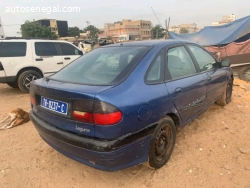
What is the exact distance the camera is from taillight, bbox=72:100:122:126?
5.89 ft

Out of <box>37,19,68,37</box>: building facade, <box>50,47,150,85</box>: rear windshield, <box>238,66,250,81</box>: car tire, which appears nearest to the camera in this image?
<box>50,47,150,85</box>: rear windshield

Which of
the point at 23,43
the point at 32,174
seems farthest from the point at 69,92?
the point at 23,43

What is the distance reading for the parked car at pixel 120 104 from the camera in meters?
1.86

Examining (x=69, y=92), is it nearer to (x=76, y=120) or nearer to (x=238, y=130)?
(x=76, y=120)

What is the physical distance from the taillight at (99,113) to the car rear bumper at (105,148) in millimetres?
192

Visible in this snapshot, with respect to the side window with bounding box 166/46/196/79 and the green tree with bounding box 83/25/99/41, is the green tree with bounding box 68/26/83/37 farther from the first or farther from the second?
the side window with bounding box 166/46/196/79

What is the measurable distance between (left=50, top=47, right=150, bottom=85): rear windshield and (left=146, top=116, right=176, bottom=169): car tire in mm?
722

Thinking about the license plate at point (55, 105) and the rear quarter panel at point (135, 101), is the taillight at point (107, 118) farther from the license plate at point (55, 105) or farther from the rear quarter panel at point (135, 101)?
the license plate at point (55, 105)

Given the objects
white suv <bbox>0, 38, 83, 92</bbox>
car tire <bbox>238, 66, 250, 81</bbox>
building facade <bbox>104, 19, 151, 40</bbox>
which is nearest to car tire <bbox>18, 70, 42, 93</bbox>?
white suv <bbox>0, 38, 83, 92</bbox>

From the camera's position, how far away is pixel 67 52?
23.1 feet

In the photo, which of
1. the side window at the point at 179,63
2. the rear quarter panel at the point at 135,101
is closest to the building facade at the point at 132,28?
the side window at the point at 179,63

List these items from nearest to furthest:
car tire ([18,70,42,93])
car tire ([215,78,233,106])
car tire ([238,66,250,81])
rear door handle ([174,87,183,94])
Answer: rear door handle ([174,87,183,94]) < car tire ([215,78,233,106]) < car tire ([18,70,42,93]) < car tire ([238,66,250,81])

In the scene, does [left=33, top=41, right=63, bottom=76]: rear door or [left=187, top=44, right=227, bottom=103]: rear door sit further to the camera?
[left=33, top=41, right=63, bottom=76]: rear door

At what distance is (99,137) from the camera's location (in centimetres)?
187
